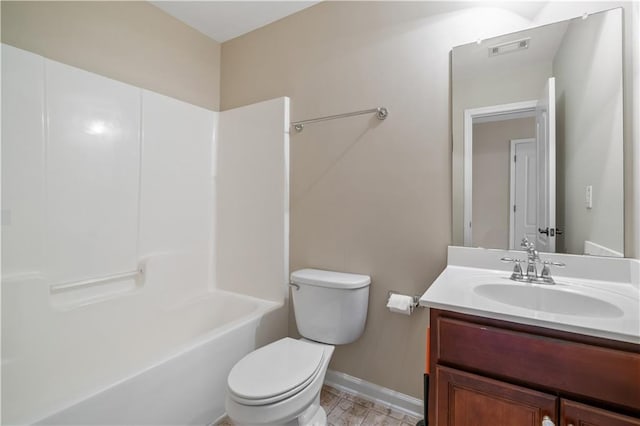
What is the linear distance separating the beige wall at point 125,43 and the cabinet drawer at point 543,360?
2263mm

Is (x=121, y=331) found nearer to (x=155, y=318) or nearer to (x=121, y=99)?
A: (x=155, y=318)

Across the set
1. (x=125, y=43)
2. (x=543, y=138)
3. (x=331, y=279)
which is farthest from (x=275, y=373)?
(x=125, y=43)

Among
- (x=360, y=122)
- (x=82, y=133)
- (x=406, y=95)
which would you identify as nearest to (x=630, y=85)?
(x=406, y=95)

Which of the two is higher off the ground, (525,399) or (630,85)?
(630,85)

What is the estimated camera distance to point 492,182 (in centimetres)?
143

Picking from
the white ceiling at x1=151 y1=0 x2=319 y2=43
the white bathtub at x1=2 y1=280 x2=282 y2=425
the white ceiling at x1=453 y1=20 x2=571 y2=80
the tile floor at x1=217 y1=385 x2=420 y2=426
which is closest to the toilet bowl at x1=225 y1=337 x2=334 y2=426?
the tile floor at x1=217 y1=385 x2=420 y2=426

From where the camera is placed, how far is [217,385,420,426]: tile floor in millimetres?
1547

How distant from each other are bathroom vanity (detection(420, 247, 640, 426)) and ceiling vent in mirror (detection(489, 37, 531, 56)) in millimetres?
985

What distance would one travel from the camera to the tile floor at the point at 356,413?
1.55 metres

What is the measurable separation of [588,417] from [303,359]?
996mm

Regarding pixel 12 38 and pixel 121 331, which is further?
pixel 121 331

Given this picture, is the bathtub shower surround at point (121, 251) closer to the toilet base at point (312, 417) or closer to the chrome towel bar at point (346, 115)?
the chrome towel bar at point (346, 115)

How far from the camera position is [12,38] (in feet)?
4.77

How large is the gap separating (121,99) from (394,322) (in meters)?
2.08
